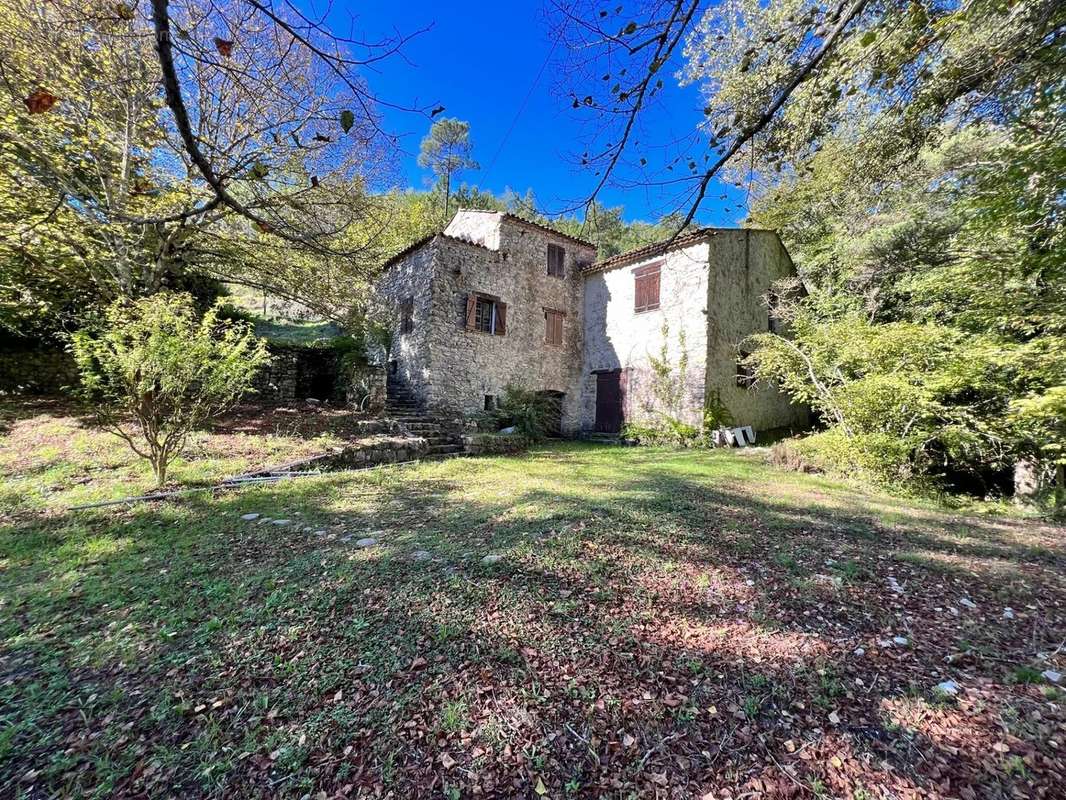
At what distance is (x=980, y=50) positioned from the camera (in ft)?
12.1

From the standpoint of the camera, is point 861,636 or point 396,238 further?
point 396,238

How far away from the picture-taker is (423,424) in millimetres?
9414

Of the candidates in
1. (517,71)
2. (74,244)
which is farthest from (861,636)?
(74,244)

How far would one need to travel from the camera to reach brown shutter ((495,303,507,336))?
1196cm

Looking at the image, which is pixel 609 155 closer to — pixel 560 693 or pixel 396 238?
pixel 560 693

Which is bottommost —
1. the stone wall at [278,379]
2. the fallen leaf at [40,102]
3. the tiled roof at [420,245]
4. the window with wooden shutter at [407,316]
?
the stone wall at [278,379]

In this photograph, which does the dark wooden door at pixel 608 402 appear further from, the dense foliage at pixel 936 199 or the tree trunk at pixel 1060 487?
the tree trunk at pixel 1060 487

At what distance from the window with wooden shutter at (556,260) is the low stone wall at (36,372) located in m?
11.9

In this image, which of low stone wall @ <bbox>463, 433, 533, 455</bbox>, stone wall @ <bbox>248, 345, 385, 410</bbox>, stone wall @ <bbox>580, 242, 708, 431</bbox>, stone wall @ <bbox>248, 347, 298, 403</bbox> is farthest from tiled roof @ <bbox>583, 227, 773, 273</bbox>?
stone wall @ <bbox>248, 347, 298, 403</bbox>

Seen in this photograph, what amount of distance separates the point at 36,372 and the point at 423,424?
848cm

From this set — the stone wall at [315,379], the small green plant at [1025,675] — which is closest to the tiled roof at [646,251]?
the stone wall at [315,379]

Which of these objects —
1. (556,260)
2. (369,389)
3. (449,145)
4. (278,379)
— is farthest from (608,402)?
(449,145)

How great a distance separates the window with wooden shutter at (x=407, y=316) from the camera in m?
11.4

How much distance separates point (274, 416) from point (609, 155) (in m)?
8.87
